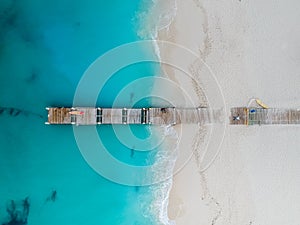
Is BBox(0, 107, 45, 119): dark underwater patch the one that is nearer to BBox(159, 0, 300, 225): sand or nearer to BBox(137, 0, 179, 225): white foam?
BBox(137, 0, 179, 225): white foam

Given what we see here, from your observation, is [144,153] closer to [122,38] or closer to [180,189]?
[180,189]

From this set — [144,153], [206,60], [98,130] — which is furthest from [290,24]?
[98,130]

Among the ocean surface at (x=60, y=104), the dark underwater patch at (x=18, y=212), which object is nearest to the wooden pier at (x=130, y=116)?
the ocean surface at (x=60, y=104)

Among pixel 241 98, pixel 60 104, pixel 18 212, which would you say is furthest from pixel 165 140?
pixel 18 212

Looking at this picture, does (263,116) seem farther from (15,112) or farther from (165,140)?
(15,112)

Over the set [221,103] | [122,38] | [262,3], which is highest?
[262,3]

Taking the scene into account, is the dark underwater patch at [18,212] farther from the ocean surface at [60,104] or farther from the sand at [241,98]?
the sand at [241,98]
